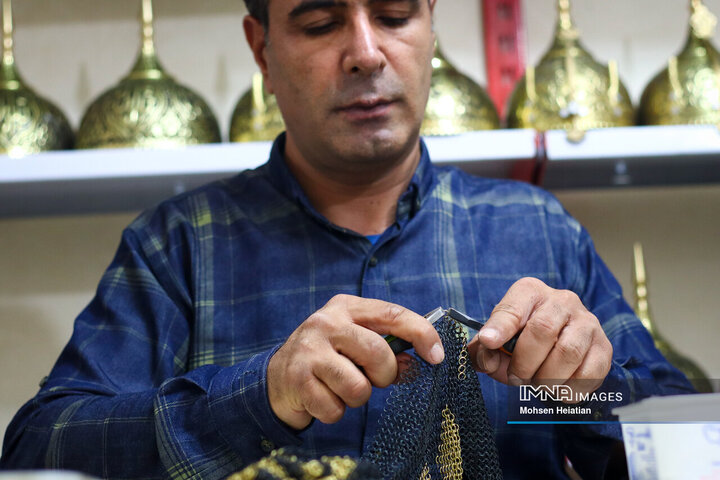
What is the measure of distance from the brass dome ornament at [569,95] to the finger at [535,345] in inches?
26.0

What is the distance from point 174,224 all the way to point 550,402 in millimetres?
576

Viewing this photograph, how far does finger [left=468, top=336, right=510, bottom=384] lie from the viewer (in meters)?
0.78

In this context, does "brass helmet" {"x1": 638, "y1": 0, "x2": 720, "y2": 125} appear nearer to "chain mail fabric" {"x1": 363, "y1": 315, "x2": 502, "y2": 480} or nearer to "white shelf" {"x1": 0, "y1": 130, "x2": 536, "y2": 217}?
"white shelf" {"x1": 0, "y1": 130, "x2": 536, "y2": 217}

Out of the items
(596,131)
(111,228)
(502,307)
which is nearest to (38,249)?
(111,228)

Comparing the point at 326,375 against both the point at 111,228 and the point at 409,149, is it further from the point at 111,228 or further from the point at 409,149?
the point at 111,228

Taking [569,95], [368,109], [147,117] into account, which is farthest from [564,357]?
[147,117]

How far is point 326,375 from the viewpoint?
711mm

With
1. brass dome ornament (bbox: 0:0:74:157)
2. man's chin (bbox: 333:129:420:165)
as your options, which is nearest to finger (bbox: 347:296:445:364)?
man's chin (bbox: 333:129:420:165)

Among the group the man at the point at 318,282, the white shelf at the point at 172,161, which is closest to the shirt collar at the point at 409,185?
the man at the point at 318,282

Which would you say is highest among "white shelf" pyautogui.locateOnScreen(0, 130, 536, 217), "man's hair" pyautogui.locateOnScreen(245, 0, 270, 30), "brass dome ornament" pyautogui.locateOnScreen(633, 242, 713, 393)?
"man's hair" pyautogui.locateOnScreen(245, 0, 270, 30)

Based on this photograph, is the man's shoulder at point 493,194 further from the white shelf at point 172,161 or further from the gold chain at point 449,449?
the gold chain at point 449,449

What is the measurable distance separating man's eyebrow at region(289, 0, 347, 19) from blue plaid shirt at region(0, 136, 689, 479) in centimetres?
21

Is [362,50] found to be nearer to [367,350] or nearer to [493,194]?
[493,194]

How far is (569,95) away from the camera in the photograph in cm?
140
